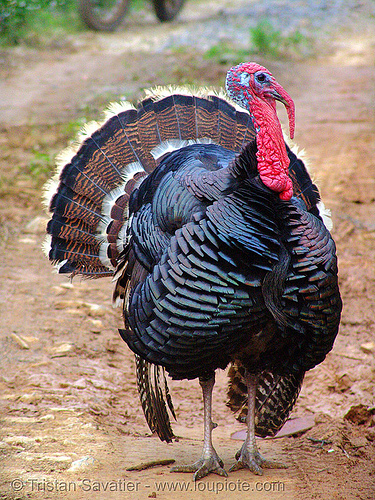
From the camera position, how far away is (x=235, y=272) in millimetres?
2951

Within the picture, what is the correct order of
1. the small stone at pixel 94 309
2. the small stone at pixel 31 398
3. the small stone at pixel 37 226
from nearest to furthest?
the small stone at pixel 31 398, the small stone at pixel 94 309, the small stone at pixel 37 226

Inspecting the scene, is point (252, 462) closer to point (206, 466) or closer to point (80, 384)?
point (206, 466)

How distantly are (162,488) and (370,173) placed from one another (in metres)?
5.50

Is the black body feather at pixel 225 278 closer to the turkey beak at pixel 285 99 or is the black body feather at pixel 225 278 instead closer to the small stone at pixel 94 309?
the turkey beak at pixel 285 99

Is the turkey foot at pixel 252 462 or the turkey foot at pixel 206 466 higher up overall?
the turkey foot at pixel 206 466

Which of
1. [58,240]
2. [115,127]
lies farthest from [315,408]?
[115,127]

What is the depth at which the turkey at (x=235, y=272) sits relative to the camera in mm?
2957

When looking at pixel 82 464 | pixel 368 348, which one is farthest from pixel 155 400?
pixel 368 348

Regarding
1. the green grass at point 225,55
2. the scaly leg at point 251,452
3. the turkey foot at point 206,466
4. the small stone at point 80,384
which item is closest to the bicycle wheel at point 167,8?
the green grass at point 225,55

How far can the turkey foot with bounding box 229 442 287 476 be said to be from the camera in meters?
3.62

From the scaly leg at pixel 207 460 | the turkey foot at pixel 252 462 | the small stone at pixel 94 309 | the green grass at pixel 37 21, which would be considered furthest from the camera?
the green grass at pixel 37 21

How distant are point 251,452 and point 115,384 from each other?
1345mm

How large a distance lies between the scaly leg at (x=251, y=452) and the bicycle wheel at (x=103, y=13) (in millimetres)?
12425

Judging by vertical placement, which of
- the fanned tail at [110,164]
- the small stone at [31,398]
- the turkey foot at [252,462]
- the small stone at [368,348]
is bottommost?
the small stone at [368,348]
